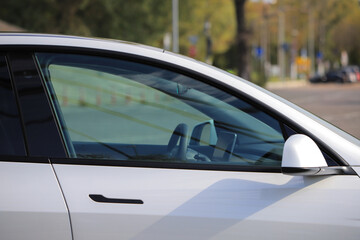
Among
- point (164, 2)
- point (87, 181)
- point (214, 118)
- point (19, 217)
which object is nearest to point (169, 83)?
point (214, 118)

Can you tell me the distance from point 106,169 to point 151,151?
41cm

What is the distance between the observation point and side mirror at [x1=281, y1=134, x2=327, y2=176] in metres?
2.46

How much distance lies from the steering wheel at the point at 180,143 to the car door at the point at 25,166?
0.52 meters

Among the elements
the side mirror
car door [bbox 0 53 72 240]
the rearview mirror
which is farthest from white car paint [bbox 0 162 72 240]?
the side mirror

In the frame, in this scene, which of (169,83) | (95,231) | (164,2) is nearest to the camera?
(95,231)

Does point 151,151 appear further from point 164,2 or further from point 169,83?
point 164,2

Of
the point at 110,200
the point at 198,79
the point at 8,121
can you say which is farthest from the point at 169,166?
the point at 8,121

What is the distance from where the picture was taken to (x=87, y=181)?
2.54 meters

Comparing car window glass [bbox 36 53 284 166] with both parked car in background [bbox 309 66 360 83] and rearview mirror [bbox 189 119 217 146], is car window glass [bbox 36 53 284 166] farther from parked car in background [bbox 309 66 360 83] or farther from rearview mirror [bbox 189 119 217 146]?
parked car in background [bbox 309 66 360 83]

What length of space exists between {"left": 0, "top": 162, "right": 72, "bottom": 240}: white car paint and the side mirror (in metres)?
0.80

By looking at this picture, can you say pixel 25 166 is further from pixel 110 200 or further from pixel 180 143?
pixel 180 143

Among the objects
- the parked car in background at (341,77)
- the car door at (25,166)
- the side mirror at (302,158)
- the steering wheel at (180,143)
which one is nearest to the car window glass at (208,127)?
the steering wheel at (180,143)

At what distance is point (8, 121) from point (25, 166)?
227 mm

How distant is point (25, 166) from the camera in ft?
8.44
